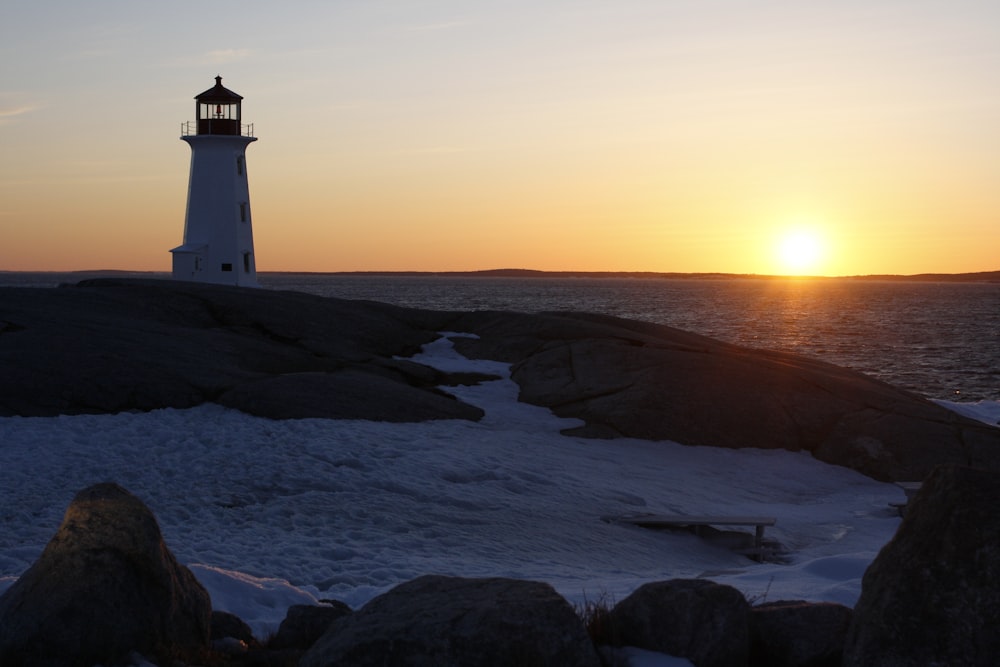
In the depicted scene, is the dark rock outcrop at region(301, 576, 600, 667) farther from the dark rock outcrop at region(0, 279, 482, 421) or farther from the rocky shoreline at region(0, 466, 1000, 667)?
the dark rock outcrop at region(0, 279, 482, 421)

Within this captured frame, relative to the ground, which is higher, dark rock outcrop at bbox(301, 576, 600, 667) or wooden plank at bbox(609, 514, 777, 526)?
dark rock outcrop at bbox(301, 576, 600, 667)

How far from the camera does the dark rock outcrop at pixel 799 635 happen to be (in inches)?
276

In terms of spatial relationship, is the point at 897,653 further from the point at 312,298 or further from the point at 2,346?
the point at 312,298

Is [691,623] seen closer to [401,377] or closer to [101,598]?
[101,598]

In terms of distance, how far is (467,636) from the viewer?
21.4 ft

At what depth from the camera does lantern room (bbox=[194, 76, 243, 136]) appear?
4384 centimetres

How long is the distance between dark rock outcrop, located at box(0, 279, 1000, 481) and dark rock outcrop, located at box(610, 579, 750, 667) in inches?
503

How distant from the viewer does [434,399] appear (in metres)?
21.5

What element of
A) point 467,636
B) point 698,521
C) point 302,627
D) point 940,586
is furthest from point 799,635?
point 698,521

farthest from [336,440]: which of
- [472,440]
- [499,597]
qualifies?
[499,597]

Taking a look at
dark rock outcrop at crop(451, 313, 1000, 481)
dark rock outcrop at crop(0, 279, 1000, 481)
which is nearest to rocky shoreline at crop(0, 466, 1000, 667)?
dark rock outcrop at crop(0, 279, 1000, 481)

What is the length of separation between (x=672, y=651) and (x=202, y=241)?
39864mm

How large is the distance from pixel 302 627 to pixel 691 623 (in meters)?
3.10

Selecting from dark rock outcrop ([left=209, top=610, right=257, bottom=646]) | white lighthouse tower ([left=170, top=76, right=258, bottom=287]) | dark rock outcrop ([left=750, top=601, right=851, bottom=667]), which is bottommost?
dark rock outcrop ([left=209, top=610, right=257, bottom=646])
